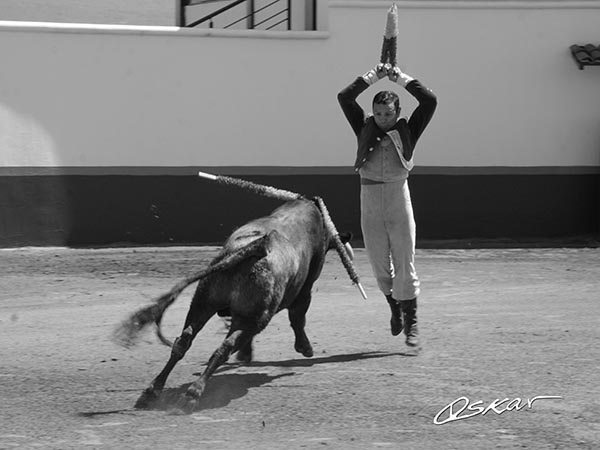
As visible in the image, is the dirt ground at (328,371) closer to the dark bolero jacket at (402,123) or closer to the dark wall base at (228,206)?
the dark bolero jacket at (402,123)

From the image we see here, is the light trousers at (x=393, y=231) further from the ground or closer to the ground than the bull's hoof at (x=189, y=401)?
further from the ground

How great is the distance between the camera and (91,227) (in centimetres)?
1382

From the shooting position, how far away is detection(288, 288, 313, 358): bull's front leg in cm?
819

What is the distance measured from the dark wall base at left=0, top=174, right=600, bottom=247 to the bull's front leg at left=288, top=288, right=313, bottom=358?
5844 millimetres

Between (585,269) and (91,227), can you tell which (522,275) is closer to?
(585,269)

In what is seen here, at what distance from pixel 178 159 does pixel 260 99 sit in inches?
44.1

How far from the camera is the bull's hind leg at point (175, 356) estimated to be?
691 centimetres

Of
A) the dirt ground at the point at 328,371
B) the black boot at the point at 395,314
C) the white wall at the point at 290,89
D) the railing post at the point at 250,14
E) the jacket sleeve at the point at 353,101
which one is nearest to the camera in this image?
the dirt ground at the point at 328,371

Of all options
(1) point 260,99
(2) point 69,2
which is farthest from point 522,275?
(2) point 69,2

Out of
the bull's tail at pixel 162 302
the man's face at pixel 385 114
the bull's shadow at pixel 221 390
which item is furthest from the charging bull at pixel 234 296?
the man's face at pixel 385 114

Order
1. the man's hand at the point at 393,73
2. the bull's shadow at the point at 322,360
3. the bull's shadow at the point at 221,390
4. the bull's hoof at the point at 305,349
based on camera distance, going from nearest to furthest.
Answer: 1. the bull's shadow at the point at 221,390
2. the bull's shadow at the point at 322,360
3. the bull's hoof at the point at 305,349
4. the man's hand at the point at 393,73

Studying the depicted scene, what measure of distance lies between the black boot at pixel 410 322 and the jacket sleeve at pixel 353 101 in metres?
1.22
